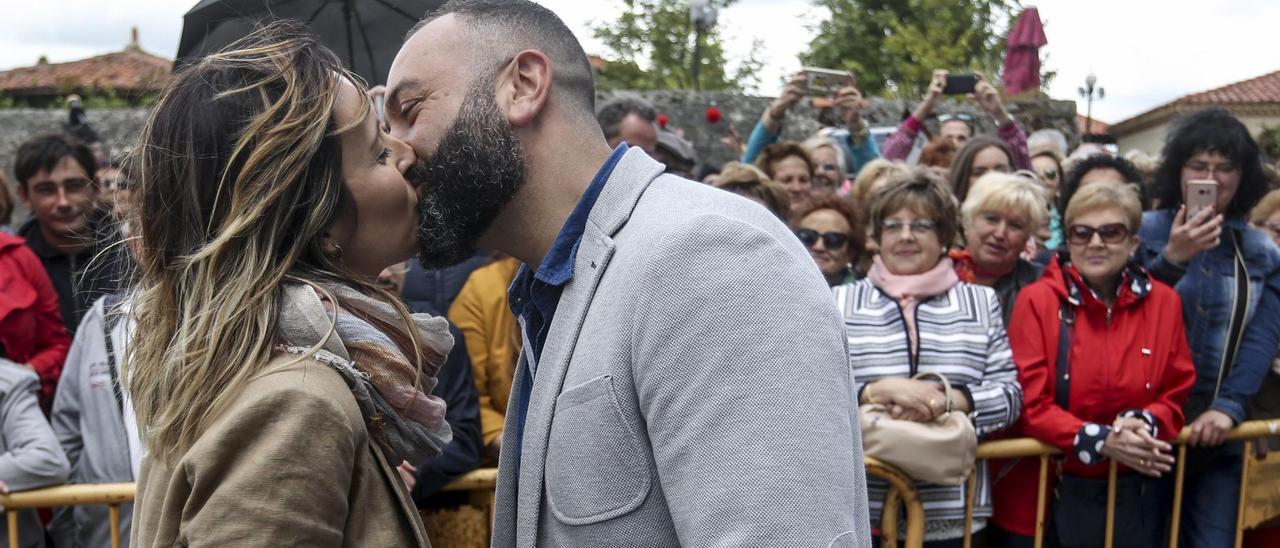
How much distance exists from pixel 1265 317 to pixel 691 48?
1375 cm

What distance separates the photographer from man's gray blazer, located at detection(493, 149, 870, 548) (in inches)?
53.7

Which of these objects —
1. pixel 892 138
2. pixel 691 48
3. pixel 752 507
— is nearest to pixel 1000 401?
pixel 752 507

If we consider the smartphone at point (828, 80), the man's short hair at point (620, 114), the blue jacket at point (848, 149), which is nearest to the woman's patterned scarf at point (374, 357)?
the man's short hair at point (620, 114)

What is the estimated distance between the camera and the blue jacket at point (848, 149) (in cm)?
639

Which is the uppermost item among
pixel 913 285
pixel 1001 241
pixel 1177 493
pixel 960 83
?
pixel 960 83

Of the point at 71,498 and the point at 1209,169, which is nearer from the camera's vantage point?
the point at 71,498

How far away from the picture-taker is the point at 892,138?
684cm

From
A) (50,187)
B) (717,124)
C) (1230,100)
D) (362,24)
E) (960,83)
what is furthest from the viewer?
(1230,100)

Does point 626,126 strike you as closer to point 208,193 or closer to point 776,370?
point 208,193

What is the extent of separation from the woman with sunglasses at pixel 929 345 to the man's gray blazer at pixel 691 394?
2085mm

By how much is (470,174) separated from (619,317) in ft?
1.32

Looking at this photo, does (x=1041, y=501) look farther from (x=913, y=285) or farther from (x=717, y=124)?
(x=717, y=124)

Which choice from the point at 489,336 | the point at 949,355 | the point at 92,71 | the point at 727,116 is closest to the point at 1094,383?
the point at 949,355

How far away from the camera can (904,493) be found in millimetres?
3617
